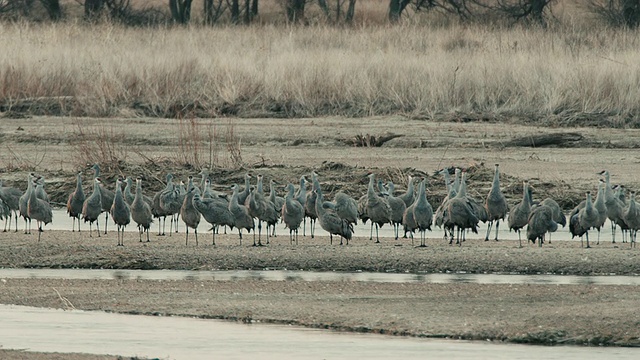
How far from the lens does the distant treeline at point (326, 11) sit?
46250 mm

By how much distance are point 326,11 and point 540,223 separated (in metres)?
39.3

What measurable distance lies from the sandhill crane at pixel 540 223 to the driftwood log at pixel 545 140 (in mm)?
9362

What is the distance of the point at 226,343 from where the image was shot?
1102cm

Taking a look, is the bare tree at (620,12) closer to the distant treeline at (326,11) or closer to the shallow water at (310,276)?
the distant treeline at (326,11)

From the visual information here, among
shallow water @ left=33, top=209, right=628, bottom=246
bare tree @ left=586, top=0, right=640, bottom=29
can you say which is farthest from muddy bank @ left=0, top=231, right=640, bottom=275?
bare tree @ left=586, top=0, right=640, bottom=29

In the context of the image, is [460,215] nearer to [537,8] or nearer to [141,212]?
[141,212]

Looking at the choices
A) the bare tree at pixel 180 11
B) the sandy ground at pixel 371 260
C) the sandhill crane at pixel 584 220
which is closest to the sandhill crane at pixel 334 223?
the sandy ground at pixel 371 260

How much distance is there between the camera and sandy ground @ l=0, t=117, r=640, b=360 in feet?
38.7

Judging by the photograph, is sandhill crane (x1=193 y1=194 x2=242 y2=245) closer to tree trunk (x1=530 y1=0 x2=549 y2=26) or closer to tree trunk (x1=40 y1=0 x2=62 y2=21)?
tree trunk (x1=530 y1=0 x2=549 y2=26)

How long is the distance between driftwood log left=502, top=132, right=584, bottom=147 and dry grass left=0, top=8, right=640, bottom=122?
8.21ft

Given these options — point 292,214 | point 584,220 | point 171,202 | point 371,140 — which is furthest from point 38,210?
point 371,140

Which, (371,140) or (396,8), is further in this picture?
(396,8)

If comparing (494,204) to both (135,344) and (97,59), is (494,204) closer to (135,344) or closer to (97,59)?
(135,344)

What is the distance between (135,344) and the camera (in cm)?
1098
